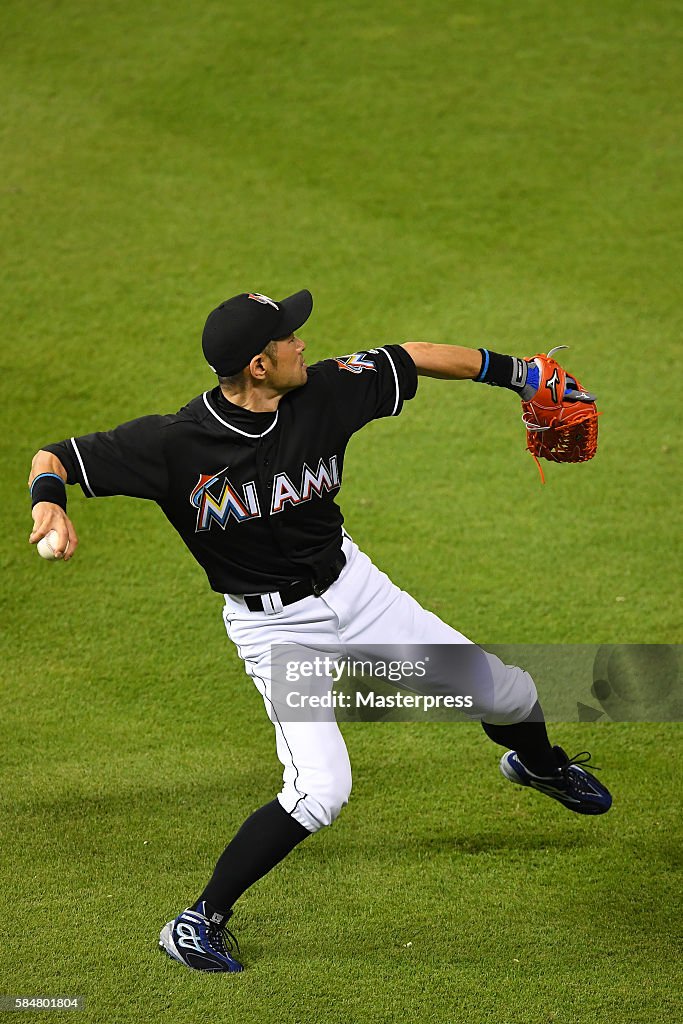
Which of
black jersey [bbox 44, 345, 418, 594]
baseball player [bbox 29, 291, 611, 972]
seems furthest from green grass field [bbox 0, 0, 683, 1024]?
black jersey [bbox 44, 345, 418, 594]

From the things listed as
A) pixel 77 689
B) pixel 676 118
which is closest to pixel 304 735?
pixel 77 689

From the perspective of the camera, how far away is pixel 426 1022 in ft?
9.05

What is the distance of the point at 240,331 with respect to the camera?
112 inches

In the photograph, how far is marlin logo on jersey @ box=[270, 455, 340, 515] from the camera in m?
2.93

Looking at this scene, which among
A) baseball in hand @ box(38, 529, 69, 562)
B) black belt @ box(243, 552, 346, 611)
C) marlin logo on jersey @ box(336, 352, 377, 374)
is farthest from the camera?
marlin logo on jersey @ box(336, 352, 377, 374)

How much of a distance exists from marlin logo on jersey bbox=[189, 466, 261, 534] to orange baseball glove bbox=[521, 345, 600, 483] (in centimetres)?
88

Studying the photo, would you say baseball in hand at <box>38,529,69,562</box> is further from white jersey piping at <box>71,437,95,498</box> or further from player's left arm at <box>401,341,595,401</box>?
player's left arm at <box>401,341,595,401</box>

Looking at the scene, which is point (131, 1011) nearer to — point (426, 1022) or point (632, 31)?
point (426, 1022)

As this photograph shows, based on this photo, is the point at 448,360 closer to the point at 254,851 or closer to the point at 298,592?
the point at 298,592

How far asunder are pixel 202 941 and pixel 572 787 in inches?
45.4

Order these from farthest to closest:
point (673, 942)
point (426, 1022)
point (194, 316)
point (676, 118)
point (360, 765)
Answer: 1. point (676, 118)
2. point (194, 316)
3. point (360, 765)
4. point (673, 942)
5. point (426, 1022)

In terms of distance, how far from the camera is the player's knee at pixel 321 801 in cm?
277

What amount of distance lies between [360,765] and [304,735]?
2.93 ft

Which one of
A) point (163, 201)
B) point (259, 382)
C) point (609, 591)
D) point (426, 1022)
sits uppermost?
point (163, 201)
